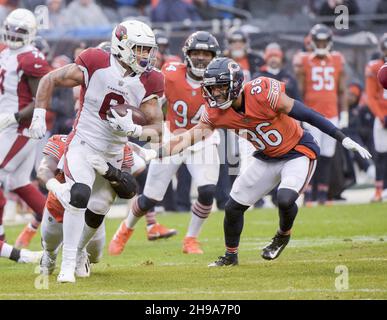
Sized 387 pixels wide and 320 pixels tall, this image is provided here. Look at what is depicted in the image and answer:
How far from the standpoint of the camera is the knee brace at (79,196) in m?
6.85

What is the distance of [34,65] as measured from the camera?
29.9 feet

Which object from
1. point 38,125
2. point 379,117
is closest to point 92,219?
point 38,125

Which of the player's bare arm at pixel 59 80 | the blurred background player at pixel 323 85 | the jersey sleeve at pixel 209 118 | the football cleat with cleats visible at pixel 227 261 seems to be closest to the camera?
the player's bare arm at pixel 59 80

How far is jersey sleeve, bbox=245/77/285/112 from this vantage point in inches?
294

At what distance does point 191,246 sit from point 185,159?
0.81 meters

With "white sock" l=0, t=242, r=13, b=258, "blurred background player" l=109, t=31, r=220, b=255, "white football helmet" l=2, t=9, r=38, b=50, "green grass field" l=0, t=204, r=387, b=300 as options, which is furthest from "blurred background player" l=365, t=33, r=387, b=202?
"white sock" l=0, t=242, r=13, b=258

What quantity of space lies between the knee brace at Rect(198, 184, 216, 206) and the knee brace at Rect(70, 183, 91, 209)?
2287 millimetres

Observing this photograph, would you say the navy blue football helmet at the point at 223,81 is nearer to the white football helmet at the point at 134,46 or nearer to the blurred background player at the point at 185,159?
the white football helmet at the point at 134,46

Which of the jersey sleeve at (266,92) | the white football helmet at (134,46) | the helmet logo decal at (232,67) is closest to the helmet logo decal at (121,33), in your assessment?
the white football helmet at (134,46)

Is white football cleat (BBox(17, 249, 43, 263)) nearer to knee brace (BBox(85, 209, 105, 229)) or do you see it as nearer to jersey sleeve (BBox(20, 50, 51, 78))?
knee brace (BBox(85, 209, 105, 229))

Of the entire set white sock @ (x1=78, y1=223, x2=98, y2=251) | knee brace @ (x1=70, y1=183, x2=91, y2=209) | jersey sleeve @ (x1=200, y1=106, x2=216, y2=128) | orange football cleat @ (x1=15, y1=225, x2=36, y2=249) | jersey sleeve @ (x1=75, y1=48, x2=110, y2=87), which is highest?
jersey sleeve @ (x1=75, y1=48, x2=110, y2=87)

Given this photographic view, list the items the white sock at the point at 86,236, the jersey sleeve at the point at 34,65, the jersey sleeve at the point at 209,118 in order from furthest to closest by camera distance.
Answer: the jersey sleeve at the point at 34,65 → the jersey sleeve at the point at 209,118 → the white sock at the point at 86,236

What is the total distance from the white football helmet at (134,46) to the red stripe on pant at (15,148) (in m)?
2.47
